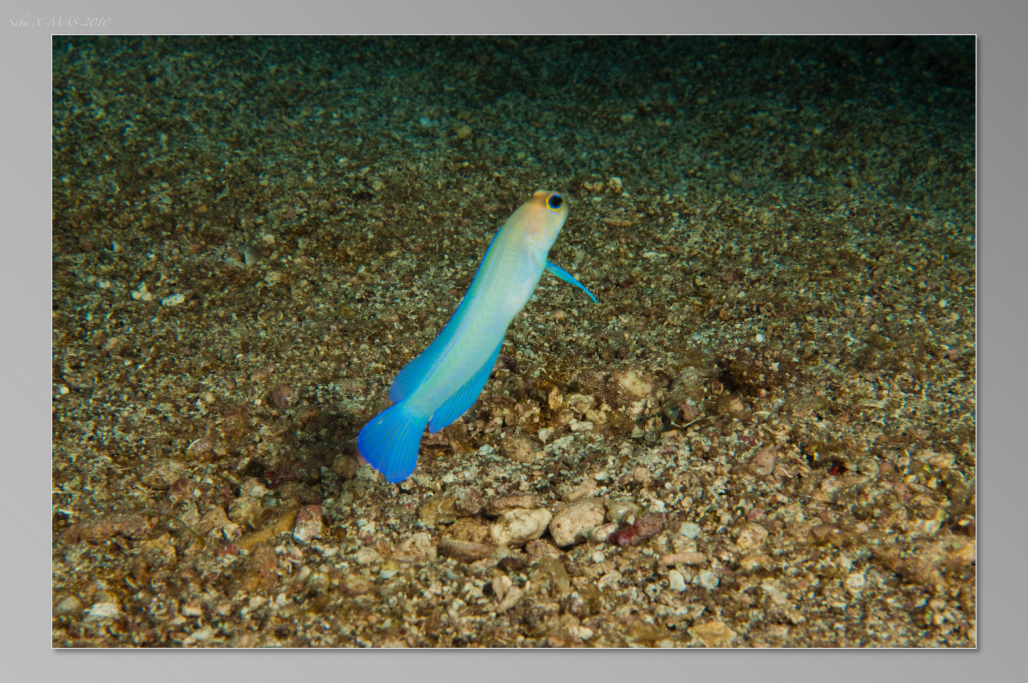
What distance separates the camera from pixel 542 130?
10.0ft

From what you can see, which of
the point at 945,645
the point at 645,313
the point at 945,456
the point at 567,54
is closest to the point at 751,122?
the point at 567,54

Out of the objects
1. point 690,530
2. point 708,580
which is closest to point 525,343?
point 690,530

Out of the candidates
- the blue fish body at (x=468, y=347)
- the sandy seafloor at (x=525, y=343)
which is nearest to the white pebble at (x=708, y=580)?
the sandy seafloor at (x=525, y=343)

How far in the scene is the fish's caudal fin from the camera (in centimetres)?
125

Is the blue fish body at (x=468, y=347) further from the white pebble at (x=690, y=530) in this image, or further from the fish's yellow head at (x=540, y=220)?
the white pebble at (x=690, y=530)

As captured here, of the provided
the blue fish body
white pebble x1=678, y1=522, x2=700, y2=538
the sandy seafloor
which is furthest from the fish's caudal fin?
white pebble x1=678, y1=522, x2=700, y2=538

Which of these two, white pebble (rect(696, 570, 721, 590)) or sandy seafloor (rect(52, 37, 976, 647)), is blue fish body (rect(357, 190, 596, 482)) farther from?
white pebble (rect(696, 570, 721, 590))

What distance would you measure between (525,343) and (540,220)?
2.91ft

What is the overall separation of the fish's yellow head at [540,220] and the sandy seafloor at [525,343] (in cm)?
72

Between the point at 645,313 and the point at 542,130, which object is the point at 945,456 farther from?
the point at 542,130

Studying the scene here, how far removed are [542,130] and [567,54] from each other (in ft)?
1.67

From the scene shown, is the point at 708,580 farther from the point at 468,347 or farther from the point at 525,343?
the point at 525,343

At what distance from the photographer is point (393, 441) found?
4.12 ft

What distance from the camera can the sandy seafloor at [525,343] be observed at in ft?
4.71
